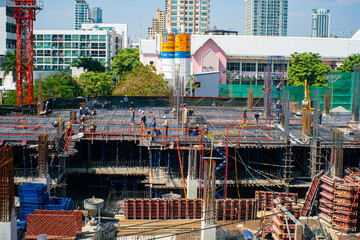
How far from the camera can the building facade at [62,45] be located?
389 ft

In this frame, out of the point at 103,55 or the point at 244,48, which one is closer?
the point at 244,48

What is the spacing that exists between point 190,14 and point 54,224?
12479cm

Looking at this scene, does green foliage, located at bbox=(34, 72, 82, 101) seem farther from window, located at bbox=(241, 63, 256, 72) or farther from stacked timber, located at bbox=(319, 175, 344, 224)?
stacked timber, located at bbox=(319, 175, 344, 224)

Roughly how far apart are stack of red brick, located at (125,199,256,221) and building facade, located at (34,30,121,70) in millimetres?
96626

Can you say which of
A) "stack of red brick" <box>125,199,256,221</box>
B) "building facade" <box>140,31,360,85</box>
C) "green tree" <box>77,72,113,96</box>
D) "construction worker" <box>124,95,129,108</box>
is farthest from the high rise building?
"stack of red brick" <box>125,199,256,221</box>

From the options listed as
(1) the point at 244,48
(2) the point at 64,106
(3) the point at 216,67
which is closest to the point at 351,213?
(2) the point at 64,106

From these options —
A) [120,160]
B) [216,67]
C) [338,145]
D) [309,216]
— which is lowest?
[309,216]

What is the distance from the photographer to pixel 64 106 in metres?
46.7

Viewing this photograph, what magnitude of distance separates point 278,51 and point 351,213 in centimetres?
6694

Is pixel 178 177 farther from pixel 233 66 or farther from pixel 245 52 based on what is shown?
pixel 245 52

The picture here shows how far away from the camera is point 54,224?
2209 centimetres

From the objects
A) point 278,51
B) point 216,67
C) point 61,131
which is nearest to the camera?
point 61,131

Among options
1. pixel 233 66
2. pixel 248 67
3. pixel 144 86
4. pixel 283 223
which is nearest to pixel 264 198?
pixel 283 223

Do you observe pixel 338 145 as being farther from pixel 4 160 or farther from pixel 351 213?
pixel 4 160
